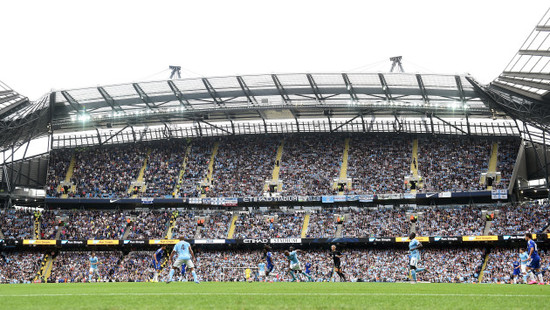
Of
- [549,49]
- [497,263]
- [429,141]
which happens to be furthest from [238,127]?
[549,49]

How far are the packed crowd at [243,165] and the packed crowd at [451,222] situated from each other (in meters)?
17.5

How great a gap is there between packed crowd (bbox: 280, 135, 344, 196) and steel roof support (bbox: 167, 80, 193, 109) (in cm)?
1318

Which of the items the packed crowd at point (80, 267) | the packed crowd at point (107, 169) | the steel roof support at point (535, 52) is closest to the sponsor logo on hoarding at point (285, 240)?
the packed crowd at point (80, 267)

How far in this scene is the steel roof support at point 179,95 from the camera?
50.1 metres

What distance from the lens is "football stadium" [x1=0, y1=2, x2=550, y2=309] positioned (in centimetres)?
4694

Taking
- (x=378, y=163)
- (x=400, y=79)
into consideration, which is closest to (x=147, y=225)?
(x=378, y=163)

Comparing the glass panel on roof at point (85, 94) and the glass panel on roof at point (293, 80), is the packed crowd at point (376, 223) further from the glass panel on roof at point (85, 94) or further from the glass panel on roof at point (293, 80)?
the glass panel on roof at point (85, 94)

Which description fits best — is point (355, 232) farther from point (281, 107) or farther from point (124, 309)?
point (124, 309)

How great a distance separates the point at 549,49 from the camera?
101 ft

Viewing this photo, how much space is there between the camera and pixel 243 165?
198 feet

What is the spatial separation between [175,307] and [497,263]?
4063 cm

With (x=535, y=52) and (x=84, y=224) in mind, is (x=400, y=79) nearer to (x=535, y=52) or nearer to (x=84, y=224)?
(x=535, y=52)

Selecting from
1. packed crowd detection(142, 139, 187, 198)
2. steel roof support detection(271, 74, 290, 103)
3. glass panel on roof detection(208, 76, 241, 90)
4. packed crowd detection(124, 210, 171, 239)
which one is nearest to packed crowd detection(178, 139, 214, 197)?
packed crowd detection(142, 139, 187, 198)

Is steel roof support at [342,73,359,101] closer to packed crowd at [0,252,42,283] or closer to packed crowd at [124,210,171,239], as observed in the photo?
packed crowd at [124,210,171,239]
